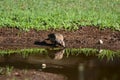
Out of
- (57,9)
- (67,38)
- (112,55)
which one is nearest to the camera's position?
(112,55)

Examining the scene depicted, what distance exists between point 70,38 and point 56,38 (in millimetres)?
1058

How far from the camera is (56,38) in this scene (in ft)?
36.9

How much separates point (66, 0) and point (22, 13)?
372cm

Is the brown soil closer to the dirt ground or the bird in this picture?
the bird

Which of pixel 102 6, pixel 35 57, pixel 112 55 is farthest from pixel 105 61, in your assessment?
pixel 102 6

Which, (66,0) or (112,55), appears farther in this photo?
(66,0)

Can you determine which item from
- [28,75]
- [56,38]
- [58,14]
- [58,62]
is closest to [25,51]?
[56,38]

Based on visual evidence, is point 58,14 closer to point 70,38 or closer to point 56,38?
point 70,38

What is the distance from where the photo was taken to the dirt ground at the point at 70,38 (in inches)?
454

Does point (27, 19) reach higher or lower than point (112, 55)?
higher

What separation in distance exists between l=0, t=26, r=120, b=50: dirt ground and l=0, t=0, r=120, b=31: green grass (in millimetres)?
281

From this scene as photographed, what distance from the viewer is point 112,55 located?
10641mm

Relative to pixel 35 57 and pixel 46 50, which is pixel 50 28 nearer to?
pixel 46 50

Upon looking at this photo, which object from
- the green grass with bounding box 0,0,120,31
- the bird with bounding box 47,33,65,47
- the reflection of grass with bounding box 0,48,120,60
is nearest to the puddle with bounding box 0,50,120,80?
the reflection of grass with bounding box 0,48,120,60
